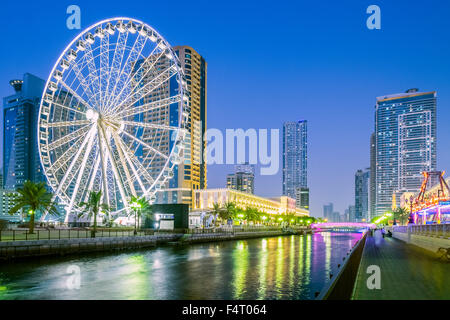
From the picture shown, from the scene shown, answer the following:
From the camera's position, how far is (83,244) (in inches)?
1697

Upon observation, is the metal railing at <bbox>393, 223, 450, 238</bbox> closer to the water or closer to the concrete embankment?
the water

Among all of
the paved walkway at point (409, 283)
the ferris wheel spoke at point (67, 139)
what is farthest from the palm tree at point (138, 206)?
the paved walkway at point (409, 283)

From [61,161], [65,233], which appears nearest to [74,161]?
[61,161]

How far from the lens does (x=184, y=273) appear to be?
29.9m

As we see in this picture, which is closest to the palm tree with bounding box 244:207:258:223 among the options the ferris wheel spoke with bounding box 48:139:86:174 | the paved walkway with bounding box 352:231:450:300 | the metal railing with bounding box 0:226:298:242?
the metal railing with bounding box 0:226:298:242

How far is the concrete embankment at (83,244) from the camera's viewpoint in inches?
1346

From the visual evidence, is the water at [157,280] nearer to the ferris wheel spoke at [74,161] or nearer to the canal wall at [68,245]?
the canal wall at [68,245]

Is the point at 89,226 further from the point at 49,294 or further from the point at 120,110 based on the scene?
the point at 49,294

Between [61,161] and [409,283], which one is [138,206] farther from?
[409,283]
